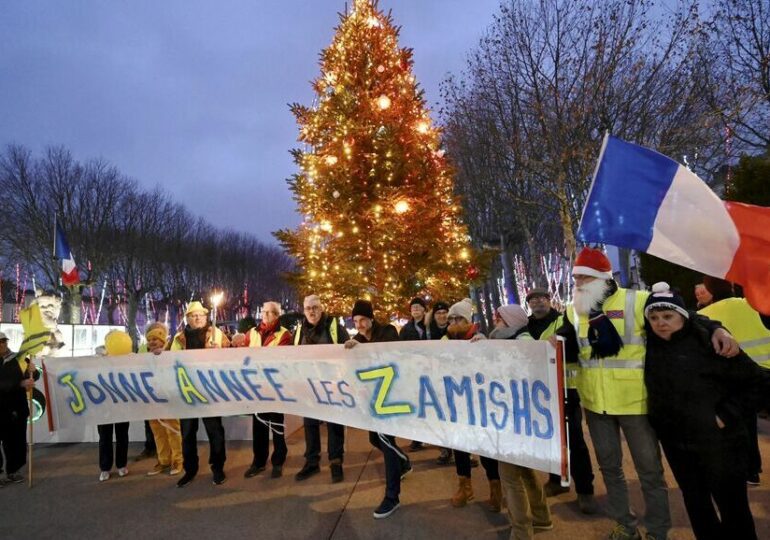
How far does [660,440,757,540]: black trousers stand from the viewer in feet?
8.81

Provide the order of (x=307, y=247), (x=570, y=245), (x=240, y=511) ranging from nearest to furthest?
Answer: (x=240, y=511), (x=307, y=247), (x=570, y=245)

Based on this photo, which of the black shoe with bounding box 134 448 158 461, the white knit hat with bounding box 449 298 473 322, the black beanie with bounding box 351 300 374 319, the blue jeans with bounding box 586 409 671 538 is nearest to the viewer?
the blue jeans with bounding box 586 409 671 538

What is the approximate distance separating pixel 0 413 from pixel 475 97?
16.8 metres

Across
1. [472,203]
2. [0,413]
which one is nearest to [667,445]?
[0,413]

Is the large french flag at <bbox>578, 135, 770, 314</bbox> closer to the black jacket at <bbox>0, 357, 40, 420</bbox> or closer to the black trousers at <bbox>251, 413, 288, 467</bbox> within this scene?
the black trousers at <bbox>251, 413, 288, 467</bbox>

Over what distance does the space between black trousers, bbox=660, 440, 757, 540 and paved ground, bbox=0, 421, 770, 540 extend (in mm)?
750

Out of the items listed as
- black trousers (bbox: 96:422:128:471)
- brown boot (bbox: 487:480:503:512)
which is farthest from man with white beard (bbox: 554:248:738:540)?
black trousers (bbox: 96:422:128:471)

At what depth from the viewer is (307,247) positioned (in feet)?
30.2

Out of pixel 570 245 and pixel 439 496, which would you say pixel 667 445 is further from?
pixel 570 245

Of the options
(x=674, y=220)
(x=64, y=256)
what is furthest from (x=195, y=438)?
(x=64, y=256)

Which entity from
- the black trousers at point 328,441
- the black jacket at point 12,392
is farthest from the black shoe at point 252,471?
the black jacket at point 12,392

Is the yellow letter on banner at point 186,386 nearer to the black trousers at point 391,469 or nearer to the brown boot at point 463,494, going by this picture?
the black trousers at point 391,469

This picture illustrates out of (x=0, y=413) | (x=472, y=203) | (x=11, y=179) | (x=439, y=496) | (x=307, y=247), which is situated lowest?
(x=439, y=496)

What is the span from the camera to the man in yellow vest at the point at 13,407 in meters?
5.29
